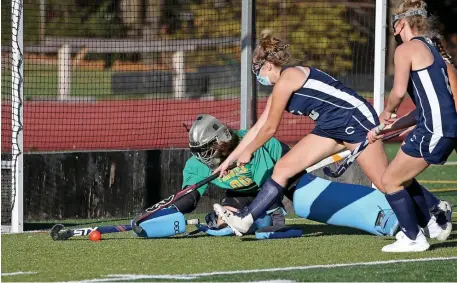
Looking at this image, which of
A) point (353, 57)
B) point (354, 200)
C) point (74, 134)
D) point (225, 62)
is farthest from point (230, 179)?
point (225, 62)

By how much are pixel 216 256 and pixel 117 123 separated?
1203 centimetres

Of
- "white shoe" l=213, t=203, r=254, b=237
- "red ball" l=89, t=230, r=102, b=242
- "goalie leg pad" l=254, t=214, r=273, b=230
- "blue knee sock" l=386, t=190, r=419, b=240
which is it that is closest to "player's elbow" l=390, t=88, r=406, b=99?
"blue knee sock" l=386, t=190, r=419, b=240

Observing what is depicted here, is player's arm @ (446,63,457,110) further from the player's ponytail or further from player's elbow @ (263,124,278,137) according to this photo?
player's elbow @ (263,124,278,137)

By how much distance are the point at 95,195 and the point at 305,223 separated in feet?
6.87

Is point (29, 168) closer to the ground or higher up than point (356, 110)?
closer to the ground

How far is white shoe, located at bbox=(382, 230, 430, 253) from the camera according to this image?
7.69m

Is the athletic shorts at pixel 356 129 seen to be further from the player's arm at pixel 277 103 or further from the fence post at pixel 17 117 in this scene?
the fence post at pixel 17 117

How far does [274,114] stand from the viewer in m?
8.06

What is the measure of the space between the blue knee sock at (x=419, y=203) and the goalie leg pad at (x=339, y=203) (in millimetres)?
418

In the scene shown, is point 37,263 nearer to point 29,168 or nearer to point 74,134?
point 29,168

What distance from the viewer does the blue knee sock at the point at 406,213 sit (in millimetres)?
7723

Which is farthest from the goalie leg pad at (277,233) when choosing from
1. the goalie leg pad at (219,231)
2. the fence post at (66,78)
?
the fence post at (66,78)

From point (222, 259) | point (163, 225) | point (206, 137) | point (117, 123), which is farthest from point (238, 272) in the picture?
point (117, 123)

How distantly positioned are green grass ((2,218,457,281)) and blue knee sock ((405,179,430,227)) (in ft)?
0.85
